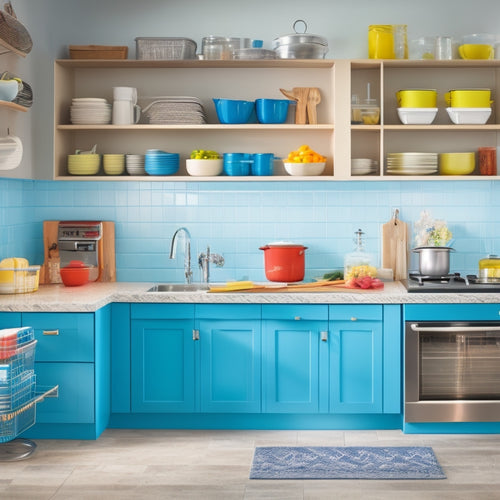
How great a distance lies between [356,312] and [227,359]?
80 cm

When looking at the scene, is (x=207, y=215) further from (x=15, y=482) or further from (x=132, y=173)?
(x=15, y=482)

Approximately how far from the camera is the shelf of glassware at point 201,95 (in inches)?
216

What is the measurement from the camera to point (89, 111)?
5332mm

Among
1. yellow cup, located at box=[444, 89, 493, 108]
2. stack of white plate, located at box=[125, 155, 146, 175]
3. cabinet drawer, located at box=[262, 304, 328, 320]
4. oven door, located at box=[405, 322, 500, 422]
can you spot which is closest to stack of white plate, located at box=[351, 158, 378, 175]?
yellow cup, located at box=[444, 89, 493, 108]

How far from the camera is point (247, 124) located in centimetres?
533

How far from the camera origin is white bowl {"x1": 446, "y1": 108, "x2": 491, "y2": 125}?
5.25 m

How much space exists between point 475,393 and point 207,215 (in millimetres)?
2012

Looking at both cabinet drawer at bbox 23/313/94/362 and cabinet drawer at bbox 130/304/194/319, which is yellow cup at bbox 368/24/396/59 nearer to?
cabinet drawer at bbox 130/304/194/319

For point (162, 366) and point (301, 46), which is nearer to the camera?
point (162, 366)

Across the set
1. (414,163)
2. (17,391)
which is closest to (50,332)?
(17,391)

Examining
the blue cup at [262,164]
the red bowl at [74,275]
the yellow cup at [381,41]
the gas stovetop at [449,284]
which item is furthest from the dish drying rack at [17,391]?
the yellow cup at [381,41]

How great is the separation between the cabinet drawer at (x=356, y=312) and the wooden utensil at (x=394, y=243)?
0.66 m

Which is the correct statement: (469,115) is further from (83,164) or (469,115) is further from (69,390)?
(69,390)

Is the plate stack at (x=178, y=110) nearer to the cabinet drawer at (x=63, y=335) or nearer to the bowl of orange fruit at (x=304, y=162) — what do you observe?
the bowl of orange fruit at (x=304, y=162)
